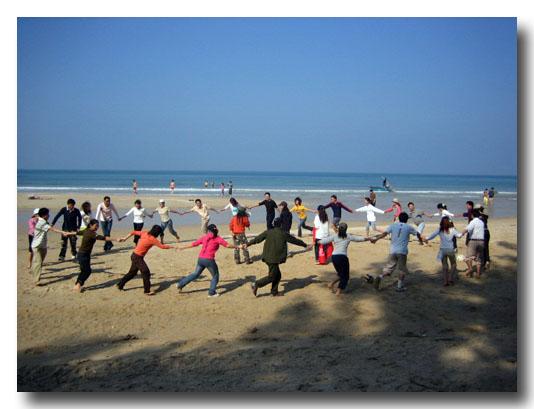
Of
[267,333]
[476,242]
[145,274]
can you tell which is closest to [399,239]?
[476,242]

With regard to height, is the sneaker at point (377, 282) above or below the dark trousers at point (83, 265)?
below

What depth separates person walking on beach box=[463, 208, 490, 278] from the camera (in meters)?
10.8

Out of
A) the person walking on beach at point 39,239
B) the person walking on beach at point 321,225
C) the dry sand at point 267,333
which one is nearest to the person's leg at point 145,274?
the dry sand at point 267,333

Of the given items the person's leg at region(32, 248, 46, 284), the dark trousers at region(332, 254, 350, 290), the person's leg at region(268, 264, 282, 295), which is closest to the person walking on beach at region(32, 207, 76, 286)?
the person's leg at region(32, 248, 46, 284)

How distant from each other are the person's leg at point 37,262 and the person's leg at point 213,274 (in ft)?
12.7

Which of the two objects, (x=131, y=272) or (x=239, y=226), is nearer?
(x=131, y=272)

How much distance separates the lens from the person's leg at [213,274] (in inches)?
389

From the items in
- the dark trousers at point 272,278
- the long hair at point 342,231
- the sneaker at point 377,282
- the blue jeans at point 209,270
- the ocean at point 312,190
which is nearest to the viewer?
the long hair at point 342,231

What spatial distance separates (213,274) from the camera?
10023 mm

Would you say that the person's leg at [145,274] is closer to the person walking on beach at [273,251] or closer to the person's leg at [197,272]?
the person's leg at [197,272]

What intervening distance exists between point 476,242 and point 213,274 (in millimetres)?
6066

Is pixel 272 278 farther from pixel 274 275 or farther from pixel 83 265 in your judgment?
pixel 83 265

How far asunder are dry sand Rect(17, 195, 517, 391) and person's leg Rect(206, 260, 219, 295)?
24cm
